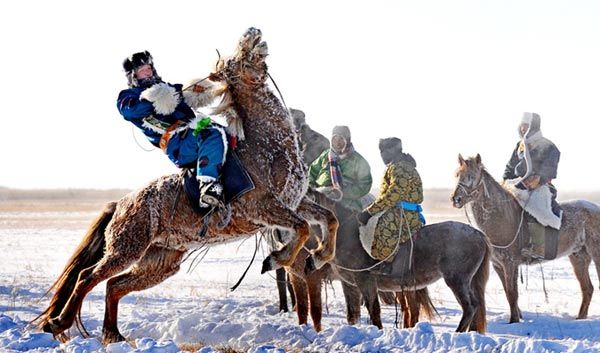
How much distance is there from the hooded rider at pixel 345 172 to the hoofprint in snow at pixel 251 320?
55.5 inches

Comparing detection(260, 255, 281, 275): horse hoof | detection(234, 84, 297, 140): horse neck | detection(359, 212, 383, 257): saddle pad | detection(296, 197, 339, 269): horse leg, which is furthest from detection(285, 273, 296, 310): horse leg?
detection(234, 84, 297, 140): horse neck

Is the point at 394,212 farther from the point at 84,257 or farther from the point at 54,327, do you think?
the point at 54,327

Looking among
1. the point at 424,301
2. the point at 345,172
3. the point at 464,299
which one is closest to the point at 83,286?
the point at 345,172

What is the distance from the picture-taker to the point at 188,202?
6.16m

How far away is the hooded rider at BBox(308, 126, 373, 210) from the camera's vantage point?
898 cm

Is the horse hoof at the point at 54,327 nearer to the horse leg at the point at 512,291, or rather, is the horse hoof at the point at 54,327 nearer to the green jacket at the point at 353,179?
the green jacket at the point at 353,179

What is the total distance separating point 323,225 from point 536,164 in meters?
5.87

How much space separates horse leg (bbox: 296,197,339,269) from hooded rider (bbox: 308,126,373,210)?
8.66ft

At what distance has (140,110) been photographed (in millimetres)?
6016

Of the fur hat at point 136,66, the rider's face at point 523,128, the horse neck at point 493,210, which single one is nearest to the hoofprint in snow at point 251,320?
the horse neck at point 493,210

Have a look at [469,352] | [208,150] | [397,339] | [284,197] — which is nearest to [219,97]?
[208,150]

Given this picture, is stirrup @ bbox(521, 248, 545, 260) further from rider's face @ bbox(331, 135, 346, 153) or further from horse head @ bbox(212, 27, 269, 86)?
horse head @ bbox(212, 27, 269, 86)

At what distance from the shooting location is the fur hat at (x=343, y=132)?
30.0ft

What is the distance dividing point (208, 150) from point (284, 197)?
2.46 ft
